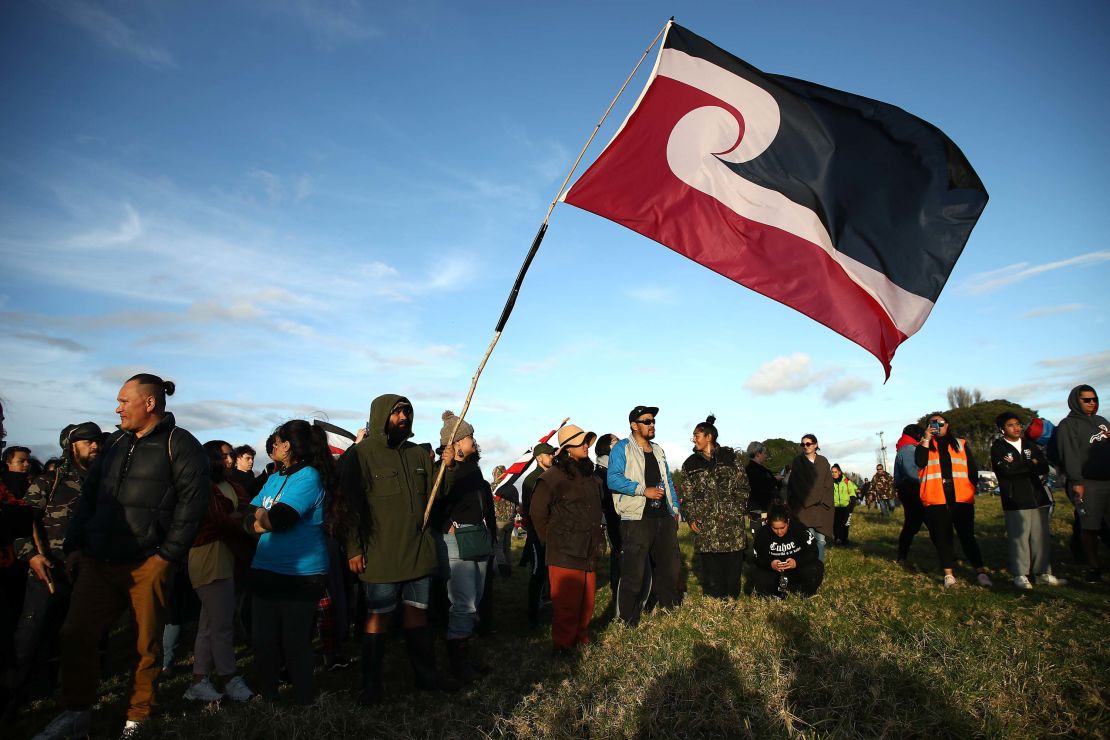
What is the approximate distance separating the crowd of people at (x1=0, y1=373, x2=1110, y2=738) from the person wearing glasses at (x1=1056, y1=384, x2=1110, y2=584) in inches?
0.8

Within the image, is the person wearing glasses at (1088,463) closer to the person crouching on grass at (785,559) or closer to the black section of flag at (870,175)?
the person crouching on grass at (785,559)

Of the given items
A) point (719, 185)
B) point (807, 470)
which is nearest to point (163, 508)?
point (719, 185)

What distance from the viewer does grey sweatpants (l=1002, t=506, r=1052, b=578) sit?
26.1ft

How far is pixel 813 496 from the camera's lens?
9578 millimetres

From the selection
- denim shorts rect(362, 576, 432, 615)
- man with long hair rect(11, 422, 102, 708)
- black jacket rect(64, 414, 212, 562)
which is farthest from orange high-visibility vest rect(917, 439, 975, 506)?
man with long hair rect(11, 422, 102, 708)

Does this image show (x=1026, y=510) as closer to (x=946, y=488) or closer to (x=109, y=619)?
(x=946, y=488)

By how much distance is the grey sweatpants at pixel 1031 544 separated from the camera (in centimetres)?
795

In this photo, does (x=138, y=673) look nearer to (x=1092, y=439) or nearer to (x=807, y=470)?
(x=807, y=470)

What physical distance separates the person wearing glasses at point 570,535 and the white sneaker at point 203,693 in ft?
8.66

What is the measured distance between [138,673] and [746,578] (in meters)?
7.30

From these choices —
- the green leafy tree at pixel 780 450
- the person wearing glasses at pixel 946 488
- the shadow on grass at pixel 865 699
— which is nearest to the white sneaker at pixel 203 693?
the shadow on grass at pixel 865 699

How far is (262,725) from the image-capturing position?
3.88 m

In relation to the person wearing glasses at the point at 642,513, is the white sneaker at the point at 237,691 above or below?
below

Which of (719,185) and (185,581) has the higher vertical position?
(719,185)
